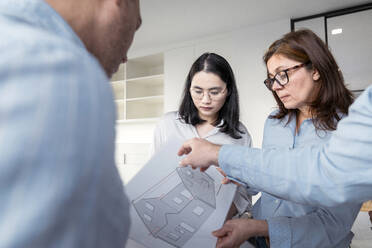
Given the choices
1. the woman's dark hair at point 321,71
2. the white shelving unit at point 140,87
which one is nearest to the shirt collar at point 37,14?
the woman's dark hair at point 321,71

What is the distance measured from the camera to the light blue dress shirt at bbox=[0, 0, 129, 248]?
7.0 inches

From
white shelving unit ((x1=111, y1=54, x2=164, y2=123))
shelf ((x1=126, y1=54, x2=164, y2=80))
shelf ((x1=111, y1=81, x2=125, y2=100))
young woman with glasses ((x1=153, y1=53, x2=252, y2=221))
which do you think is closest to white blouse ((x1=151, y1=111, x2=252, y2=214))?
young woman with glasses ((x1=153, y1=53, x2=252, y2=221))

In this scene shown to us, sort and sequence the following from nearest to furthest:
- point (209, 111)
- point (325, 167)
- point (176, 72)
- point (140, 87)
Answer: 1. point (325, 167)
2. point (209, 111)
3. point (176, 72)
4. point (140, 87)

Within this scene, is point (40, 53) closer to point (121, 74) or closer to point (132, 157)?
point (132, 157)

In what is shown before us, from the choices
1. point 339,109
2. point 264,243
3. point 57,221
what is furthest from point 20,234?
point 339,109

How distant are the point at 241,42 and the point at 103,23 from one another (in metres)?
3.09

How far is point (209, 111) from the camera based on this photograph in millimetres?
1384

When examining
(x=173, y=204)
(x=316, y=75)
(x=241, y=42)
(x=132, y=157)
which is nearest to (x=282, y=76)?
(x=316, y=75)

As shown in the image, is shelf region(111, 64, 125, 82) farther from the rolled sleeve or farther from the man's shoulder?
the man's shoulder

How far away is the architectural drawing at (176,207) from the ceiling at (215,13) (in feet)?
7.96

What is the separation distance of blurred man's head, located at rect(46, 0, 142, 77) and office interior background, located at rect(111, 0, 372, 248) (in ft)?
5.65

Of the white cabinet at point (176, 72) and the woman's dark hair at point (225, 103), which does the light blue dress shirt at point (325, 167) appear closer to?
the woman's dark hair at point (225, 103)

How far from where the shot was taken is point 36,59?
0.64 feet

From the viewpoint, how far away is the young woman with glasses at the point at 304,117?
0.75m
